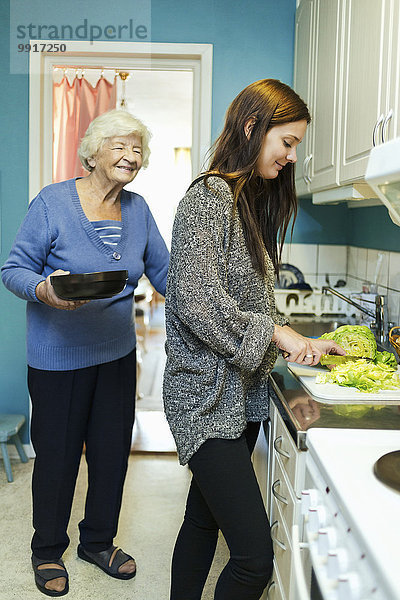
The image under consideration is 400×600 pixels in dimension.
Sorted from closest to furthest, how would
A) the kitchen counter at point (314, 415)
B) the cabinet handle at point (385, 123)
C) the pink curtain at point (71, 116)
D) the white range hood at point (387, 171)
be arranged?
the white range hood at point (387, 171)
the kitchen counter at point (314, 415)
the cabinet handle at point (385, 123)
the pink curtain at point (71, 116)

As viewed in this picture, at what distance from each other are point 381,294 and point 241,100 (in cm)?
128

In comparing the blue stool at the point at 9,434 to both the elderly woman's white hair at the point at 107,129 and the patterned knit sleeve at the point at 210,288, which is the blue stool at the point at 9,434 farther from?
the patterned knit sleeve at the point at 210,288

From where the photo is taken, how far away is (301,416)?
1386 millimetres

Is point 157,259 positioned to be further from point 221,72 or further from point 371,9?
point 221,72

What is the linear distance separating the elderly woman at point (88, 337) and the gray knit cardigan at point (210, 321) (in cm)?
59

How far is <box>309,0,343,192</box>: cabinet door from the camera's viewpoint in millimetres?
2170

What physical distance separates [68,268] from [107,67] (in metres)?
1.59

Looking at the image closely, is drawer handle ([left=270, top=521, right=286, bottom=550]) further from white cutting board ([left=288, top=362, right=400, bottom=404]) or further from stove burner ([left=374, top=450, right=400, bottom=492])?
stove burner ([left=374, top=450, right=400, bottom=492])

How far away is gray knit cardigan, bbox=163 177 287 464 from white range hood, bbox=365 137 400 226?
1.50ft

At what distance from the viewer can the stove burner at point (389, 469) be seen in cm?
101

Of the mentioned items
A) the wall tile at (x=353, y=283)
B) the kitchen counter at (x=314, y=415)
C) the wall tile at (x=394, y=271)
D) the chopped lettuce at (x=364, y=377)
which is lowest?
the kitchen counter at (x=314, y=415)

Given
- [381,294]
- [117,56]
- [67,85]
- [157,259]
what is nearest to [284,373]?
[157,259]

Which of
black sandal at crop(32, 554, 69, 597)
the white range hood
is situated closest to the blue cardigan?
black sandal at crop(32, 554, 69, 597)

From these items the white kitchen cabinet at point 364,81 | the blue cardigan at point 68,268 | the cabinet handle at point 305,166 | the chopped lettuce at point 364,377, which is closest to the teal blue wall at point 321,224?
the cabinet handle at point 305,166
